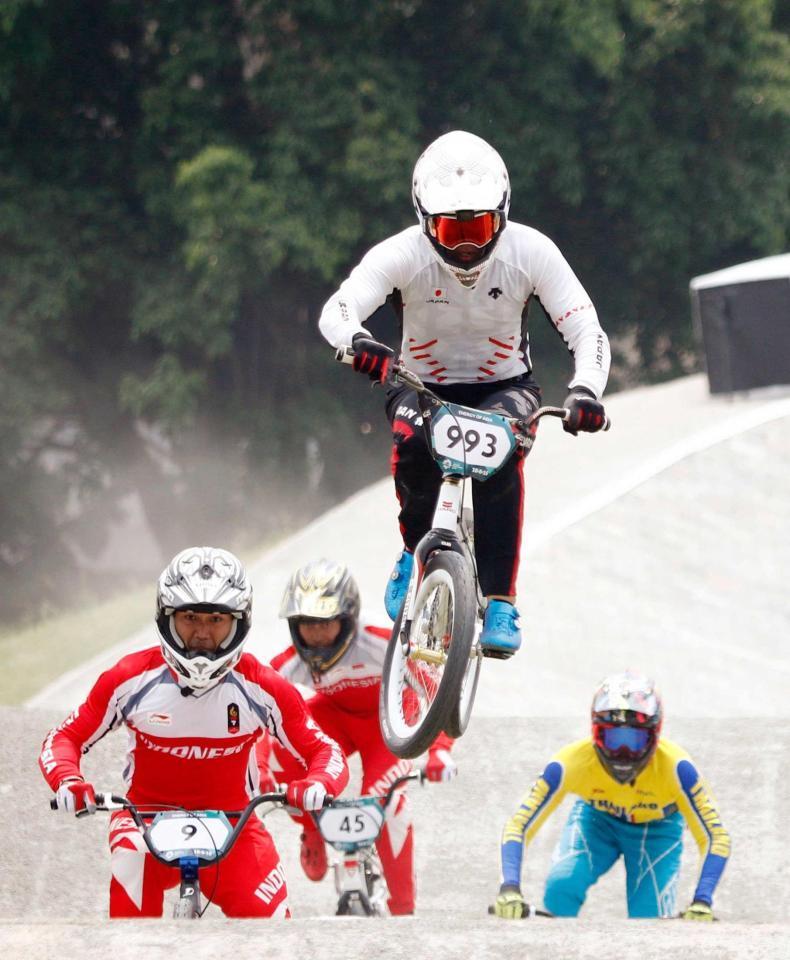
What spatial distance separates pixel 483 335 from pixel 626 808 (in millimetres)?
3415

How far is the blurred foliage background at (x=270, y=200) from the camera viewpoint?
2403 cm

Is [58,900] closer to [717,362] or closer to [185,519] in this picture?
[717,362]

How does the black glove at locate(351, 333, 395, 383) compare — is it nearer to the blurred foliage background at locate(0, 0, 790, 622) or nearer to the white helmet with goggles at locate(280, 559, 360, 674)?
the white helmet with goggles at locate(280, 559, 360, 674)

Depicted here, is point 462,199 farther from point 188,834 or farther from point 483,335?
point 188,834

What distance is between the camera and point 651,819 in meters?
9.27

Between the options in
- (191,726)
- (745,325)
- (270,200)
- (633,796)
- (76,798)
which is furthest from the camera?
(270,200)

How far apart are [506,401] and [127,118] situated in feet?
70.5

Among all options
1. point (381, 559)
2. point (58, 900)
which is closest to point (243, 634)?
point (58, 900)

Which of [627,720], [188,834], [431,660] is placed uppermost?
[431,660]

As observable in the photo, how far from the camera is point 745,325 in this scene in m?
22.1

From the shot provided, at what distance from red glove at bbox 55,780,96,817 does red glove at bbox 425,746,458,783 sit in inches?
86.9

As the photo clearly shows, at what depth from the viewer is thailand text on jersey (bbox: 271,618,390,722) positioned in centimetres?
938

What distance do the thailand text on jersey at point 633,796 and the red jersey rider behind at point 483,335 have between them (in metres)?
1.94

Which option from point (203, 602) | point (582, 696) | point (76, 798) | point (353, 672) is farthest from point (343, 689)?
point (582, 696)
